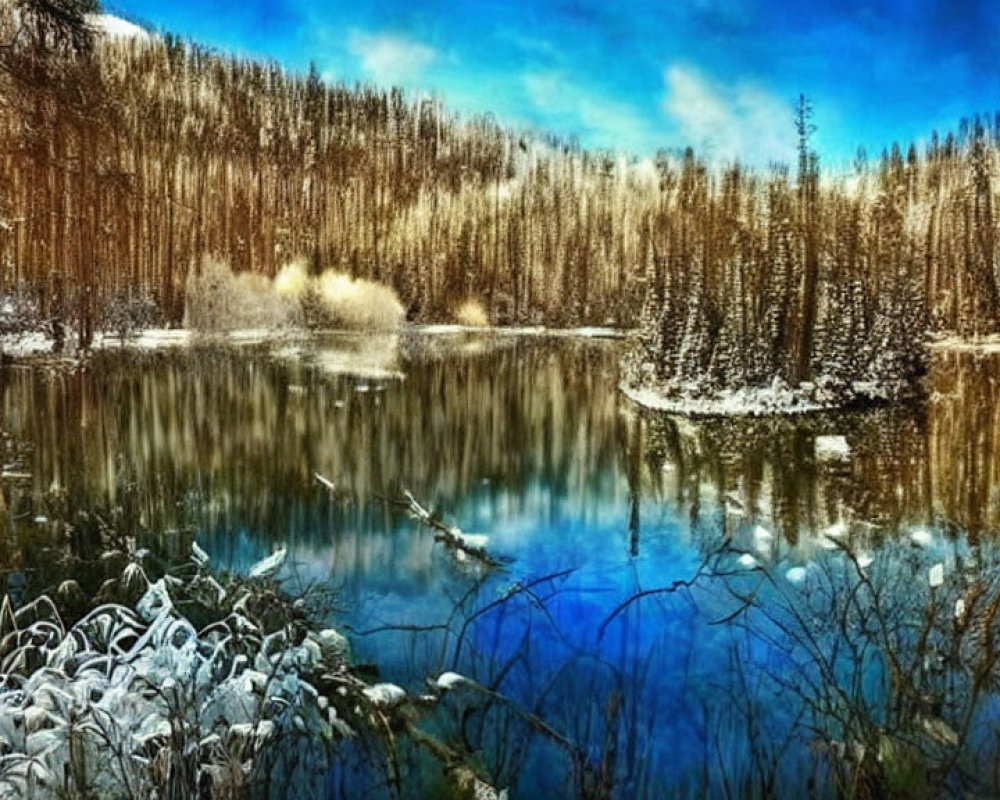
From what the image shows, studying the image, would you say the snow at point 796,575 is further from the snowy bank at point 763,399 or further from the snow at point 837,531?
the snowy bank at point 763,399

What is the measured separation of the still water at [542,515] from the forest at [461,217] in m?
0.24

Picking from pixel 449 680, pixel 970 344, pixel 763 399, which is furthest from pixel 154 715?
pixel 970 344

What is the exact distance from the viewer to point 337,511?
3463 mm

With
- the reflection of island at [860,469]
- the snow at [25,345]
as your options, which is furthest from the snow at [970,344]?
the snow at [25,345]

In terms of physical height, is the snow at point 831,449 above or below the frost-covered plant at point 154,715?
above

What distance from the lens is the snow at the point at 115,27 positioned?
339 centimetres

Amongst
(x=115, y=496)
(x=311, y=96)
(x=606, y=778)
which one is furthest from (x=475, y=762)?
(x=311, y=96)

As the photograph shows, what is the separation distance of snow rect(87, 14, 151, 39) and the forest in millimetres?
32

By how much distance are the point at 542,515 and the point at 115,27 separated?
250 centimetres

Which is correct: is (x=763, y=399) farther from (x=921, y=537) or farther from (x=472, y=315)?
(x=472, y=315)

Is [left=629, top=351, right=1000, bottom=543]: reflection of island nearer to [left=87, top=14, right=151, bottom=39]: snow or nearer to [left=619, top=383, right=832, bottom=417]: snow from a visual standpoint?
[left=619, top=383, right=832, bottom=417]: snow

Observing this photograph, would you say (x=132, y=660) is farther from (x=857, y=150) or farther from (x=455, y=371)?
(x=857, y=150)

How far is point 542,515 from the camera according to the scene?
340 centimetres

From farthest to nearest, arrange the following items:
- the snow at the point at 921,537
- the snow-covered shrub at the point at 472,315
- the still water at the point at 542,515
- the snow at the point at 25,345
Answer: the snow-covered shrub at the point at 472,315
the snow at the point at 25,345
the snow at the point at 921,537
the still water at the point at 542,515
